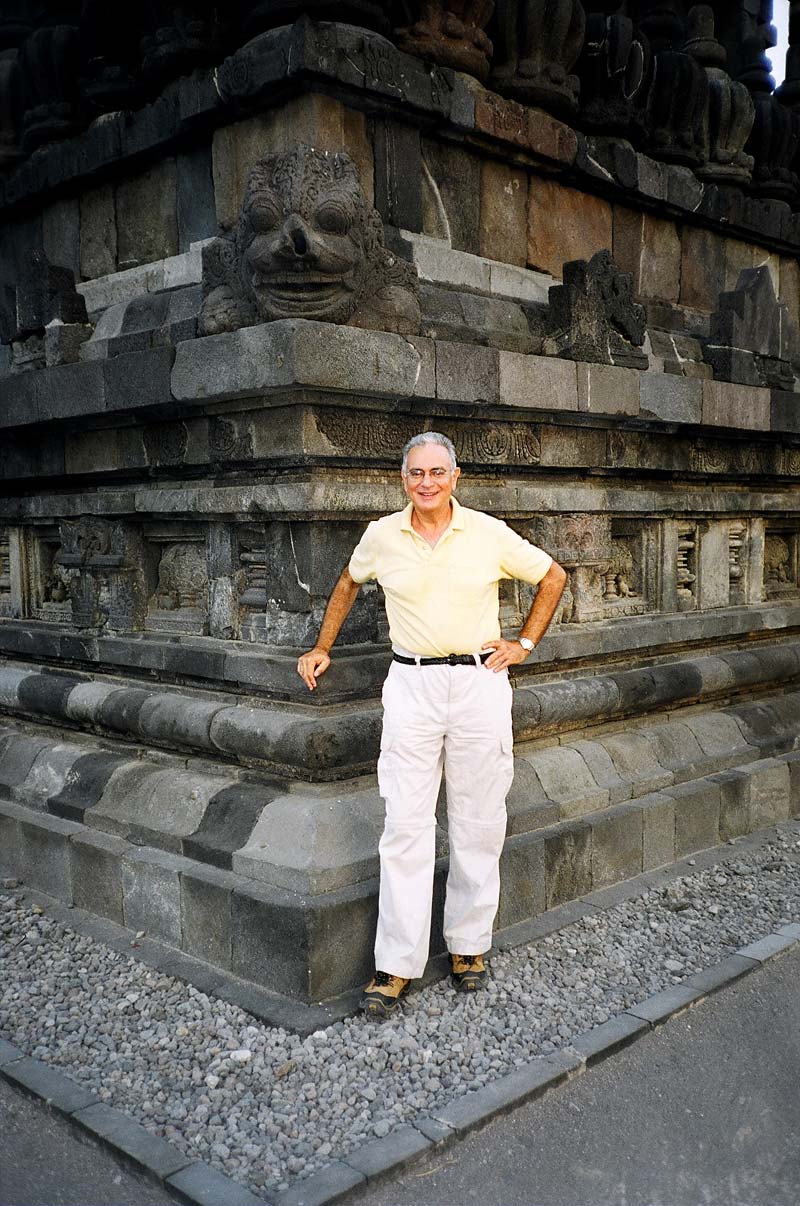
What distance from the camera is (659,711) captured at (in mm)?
7086

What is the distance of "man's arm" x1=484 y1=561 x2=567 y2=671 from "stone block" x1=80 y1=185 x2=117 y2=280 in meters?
3.68

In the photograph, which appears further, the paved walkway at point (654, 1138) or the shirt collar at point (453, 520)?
the shirt collar at point (453, 520)

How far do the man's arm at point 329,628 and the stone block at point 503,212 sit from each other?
2.56m

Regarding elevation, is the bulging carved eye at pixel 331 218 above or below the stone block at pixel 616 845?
above

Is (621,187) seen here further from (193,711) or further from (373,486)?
(193,711)

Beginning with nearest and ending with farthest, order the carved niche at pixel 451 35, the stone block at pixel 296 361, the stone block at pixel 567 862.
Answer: the stone block at pixel 296 361 < the stone block at pixel 567 862 < the carved niche at pixel 451 35

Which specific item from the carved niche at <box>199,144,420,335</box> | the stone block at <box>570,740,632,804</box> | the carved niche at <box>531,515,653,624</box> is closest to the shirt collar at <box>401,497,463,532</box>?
the carved niche at <box>199,144,420,335</box>

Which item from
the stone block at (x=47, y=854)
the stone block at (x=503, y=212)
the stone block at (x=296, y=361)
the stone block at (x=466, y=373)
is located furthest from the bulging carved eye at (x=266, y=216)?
the stone block at (x=47, y=854)

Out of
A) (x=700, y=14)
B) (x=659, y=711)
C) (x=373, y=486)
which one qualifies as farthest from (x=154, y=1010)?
(x=700, y=14)

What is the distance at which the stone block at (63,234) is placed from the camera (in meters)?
6.97

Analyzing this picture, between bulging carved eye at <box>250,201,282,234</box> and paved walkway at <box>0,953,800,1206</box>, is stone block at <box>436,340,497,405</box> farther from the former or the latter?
paved walkway at <box>0,953,800,1206</box>

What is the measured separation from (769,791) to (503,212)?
4.12 metres

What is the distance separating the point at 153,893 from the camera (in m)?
5.22

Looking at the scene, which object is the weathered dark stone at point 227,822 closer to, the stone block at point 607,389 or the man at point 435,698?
the man at point 435,698
